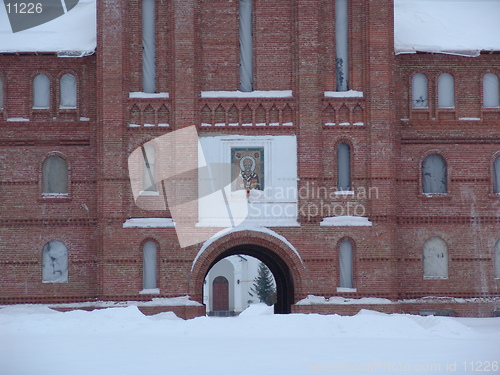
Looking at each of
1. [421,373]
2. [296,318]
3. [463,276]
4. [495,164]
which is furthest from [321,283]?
[421,373]

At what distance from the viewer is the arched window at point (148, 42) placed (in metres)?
27.0

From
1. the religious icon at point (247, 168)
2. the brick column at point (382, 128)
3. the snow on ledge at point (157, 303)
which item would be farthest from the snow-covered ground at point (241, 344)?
the religious icon at point (247, 168)

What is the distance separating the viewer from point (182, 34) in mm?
26609

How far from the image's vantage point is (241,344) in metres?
21.1

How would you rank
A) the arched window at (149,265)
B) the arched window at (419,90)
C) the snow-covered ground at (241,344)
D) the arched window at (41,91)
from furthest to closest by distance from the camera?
the arched window at (419,90)
the arched window at (41,91)
the arched window at (149,265)
the snow-covered ground at (241,344)

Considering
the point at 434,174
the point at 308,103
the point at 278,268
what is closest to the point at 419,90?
the point at 434,174

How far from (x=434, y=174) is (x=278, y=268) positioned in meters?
5.50

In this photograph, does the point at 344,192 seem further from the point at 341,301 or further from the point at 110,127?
the point at 110,127

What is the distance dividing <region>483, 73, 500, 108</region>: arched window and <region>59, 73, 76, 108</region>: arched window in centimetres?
1176

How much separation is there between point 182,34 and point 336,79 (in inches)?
172

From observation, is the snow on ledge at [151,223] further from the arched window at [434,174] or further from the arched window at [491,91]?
the arched window at [491,91]

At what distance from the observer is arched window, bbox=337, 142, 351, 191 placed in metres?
26.9

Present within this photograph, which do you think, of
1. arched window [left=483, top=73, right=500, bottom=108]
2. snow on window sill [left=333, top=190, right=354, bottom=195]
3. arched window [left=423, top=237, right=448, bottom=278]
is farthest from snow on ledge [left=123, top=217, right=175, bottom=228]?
arched window [left=483, top=73, right=500, bottom=108]

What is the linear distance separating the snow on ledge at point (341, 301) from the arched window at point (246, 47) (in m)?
5.96
